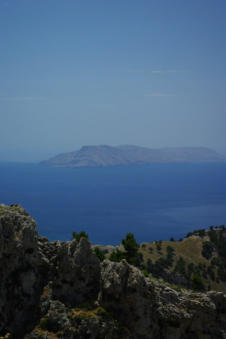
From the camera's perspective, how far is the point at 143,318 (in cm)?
2509

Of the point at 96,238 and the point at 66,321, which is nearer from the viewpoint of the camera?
the point at 66,321

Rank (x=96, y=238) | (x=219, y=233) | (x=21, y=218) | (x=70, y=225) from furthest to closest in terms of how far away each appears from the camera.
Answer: (x=70, y=225)
(x=96, y=238)
(x=219, y=233)
(x=21, y=218)

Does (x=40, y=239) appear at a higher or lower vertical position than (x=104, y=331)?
higher

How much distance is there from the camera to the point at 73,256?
25922 millimetres

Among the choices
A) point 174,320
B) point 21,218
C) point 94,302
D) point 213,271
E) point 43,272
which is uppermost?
point 21,218

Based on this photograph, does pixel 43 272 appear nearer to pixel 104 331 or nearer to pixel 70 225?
pixel 104 331

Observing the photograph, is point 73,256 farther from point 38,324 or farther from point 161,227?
point 161,227

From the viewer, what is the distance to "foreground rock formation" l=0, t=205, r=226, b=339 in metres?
22.5

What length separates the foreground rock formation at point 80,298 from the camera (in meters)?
22.5

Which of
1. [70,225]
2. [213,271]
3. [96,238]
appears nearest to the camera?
[213,271]

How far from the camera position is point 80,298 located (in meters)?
24.9

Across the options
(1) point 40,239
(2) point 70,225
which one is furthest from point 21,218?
(2) point 70,225

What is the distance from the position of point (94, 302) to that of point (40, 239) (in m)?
6.94

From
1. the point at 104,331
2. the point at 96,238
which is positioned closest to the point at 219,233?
the point at 96,238
